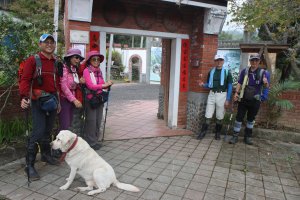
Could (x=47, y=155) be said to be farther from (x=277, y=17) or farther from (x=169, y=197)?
(x=277, y=17)

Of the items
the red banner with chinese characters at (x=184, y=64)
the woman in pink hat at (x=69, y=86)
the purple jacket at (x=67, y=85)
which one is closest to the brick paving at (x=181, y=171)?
the woman in pink hat at (x=69, y=86)

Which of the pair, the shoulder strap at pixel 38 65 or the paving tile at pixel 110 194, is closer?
the paving tile at pixel 110 194

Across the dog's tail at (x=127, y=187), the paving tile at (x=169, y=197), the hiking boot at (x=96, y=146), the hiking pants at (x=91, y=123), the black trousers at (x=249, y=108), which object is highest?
the black trousers at (x=249, y=108)

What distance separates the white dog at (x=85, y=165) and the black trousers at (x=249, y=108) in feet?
11.0

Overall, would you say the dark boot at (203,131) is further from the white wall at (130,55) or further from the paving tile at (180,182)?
the white wall at (130,55)

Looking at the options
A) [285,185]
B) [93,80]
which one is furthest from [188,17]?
[285,185]

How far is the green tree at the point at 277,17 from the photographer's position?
6.44 meters

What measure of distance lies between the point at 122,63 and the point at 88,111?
22.2 m

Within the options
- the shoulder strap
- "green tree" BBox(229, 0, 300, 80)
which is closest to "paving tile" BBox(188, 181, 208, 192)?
the shoulder strap

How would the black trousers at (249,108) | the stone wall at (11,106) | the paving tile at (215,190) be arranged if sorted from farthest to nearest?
the black trousers at (249,108) → the stone wall at (11,106) → the paving tile at (215,190)

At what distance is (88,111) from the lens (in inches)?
208

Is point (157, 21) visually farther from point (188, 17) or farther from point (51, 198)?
point (51, 198)

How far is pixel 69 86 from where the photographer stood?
15.2 ft

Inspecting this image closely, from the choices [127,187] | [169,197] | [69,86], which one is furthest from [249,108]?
[69,86]
